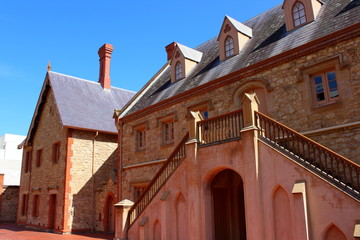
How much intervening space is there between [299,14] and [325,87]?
11.5 ft

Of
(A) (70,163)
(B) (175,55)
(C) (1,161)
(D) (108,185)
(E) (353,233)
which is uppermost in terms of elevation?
(B) (175,55)

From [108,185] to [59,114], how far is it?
5545mm

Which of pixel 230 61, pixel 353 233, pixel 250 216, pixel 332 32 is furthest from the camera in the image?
pixel 230 61

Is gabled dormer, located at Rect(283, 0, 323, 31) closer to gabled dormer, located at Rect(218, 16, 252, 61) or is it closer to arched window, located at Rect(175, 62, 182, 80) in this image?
gabled dormer, located at Rect(218, 16, 252, 61)

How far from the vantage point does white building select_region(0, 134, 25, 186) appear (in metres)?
35.2

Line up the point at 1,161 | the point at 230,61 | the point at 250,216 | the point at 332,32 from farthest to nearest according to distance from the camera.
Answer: the point at 1,161 → the point at 230,61 → the point at 332,32 → the point at 250,216

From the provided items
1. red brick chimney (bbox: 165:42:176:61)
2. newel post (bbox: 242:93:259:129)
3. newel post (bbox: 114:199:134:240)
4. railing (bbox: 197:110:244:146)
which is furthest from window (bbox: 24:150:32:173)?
newel post (bbox: 242:93:259:129)

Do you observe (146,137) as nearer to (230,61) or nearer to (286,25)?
(230,61)

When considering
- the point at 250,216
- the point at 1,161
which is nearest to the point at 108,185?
the point at 250,216

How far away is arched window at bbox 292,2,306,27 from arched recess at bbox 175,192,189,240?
7.50 meters

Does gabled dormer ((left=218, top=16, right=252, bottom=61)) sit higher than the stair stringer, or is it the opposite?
gabled dormer ((left=218, top=16, right=252, bottom=61))

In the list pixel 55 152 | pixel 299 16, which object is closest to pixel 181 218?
pixel 299 16

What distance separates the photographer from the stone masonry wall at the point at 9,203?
27.4 meters

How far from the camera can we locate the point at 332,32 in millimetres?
9875
